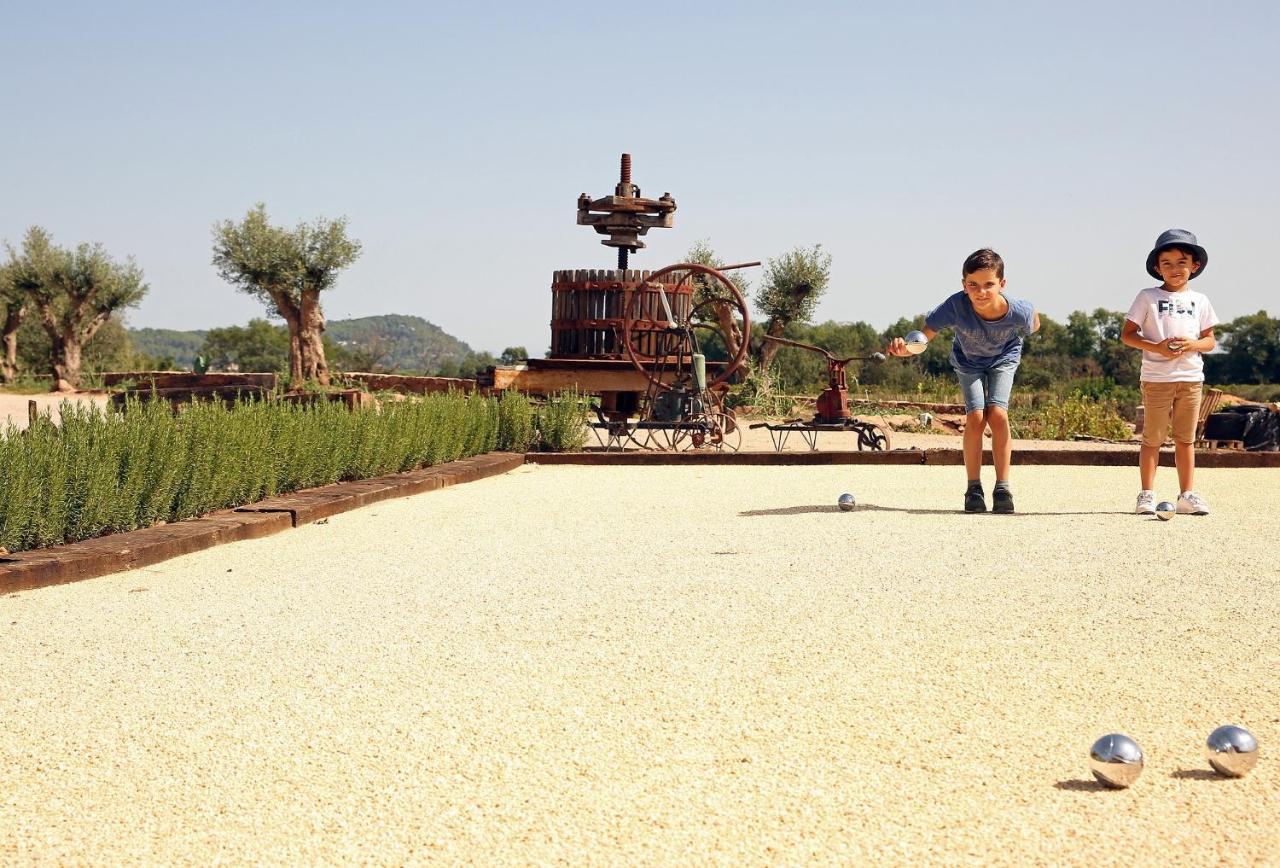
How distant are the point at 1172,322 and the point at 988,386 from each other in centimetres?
119

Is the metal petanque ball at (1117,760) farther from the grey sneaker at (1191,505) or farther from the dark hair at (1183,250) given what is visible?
the dark hair at (1183,250)

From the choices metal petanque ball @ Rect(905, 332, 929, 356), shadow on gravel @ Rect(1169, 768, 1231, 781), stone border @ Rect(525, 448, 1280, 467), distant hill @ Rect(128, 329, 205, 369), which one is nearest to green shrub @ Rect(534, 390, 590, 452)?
stone border @ Rect(525, 448, 1280, 467)

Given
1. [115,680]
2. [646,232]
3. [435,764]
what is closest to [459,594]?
[115,680]

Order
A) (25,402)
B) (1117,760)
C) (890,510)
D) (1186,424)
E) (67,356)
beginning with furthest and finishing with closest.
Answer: (67,356) < (25,402) < (890,510) < (1186,424) < (1117,760)

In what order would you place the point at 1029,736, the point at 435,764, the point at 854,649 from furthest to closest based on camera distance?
the point at 854,649 → the point at 1029,736 → the point at 435,764

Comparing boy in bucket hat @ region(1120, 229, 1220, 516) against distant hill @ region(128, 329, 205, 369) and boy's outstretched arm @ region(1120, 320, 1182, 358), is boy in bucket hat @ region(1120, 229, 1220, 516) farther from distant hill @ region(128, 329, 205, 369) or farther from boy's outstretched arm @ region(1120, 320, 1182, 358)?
distant hill @ region(128, 329, 205, 369)

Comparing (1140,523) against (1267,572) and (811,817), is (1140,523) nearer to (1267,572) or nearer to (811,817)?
(1267,572)

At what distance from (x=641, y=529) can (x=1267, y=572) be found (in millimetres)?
3185

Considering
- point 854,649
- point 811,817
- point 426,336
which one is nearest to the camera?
point 811,817

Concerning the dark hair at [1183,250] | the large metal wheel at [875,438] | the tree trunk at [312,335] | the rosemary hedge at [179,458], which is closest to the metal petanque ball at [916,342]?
the dark hair at [1183,250]

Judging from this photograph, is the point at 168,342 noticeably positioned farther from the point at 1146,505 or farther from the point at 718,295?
the point at 1146,505

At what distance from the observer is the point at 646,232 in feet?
60.5

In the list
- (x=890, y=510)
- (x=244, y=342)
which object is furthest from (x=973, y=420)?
(x=244, y=342)

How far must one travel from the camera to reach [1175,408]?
8.44 metres
